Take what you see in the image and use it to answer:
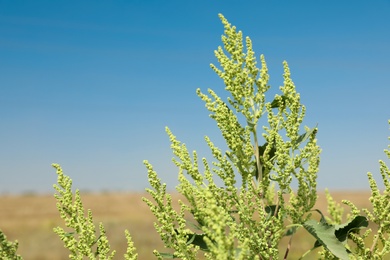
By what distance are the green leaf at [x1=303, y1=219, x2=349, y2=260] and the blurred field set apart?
1731 cm

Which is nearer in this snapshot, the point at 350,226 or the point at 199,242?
the point at 199,242

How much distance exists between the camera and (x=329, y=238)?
3004 millimetres

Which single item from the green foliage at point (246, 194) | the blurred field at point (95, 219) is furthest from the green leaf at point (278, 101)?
the blurred field at point (95, 219)

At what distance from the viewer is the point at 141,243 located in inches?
1046

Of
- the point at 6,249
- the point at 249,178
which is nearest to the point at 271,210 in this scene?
the point at 249,178

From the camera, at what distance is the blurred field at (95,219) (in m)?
24.1

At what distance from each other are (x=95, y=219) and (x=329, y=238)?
41861 mm

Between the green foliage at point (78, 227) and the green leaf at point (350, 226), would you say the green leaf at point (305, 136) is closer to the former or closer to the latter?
the green leaf at point (350, 226)

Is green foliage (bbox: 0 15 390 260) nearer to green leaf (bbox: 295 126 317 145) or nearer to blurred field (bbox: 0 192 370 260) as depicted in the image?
green leaf (bbox: 295 126 317 145)

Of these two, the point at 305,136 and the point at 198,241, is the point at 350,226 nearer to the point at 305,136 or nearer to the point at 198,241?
the point at 305,136

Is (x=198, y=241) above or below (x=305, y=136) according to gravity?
below

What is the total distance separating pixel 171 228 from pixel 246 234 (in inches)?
17.6

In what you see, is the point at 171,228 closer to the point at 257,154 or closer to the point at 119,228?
the point at 257,154

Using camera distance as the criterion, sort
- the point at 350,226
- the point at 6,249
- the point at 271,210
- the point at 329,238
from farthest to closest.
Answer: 1. the point at 350,226
2. the point at 271,210
3. the point at 329,238
4. the point at 6,249
